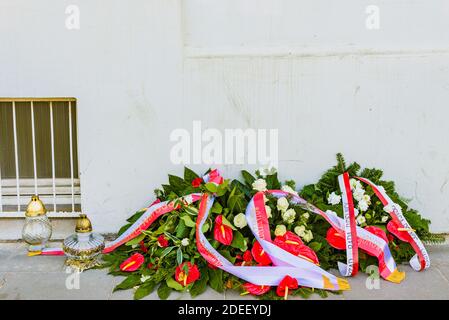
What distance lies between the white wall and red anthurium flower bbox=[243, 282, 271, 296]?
124cm

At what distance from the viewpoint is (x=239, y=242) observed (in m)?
3.37

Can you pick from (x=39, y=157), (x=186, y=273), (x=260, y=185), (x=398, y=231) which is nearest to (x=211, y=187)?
(x=260, y=185)

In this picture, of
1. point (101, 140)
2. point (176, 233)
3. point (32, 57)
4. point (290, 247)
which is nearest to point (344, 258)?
point (290, 247)

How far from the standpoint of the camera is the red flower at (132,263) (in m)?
3.41

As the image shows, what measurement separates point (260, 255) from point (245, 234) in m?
0.26

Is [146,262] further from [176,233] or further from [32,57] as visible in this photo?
[32,57]

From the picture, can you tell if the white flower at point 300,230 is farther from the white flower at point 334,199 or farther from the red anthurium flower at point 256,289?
the red anthurium flower at point 256,289

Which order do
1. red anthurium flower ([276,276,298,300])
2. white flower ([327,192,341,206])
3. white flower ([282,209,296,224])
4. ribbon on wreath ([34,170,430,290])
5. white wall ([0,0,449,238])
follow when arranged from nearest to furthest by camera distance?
red anthurium flower ([276,276,298,300])
ribbon on wreath ([34,170,430,290])
white flower ([282,209,296,224])
white flower ([327,192,341,206])
white wall ([0,0,449,238])

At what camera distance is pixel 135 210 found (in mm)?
4090

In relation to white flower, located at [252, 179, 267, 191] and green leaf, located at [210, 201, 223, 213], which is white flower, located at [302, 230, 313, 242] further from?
green leaf, located at [210, 201, 223, 213]

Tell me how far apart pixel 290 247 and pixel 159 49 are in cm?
188

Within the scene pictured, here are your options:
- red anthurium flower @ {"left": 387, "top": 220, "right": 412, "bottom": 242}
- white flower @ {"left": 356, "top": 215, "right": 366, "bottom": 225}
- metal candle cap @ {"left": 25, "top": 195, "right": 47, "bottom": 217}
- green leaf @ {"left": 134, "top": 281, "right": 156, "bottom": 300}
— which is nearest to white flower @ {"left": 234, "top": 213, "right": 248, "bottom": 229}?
green leaf @ {"left": 134, "top": 281, "right": 156, "bottom": 300}

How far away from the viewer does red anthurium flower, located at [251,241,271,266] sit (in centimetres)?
331

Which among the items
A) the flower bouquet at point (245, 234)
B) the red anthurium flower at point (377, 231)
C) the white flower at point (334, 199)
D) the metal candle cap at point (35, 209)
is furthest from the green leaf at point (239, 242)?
the metal candle cap at point (35, 209)
